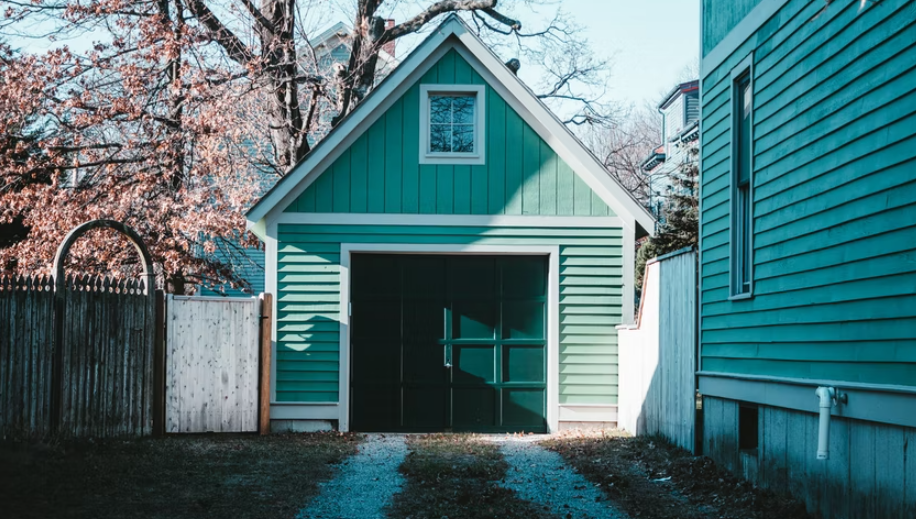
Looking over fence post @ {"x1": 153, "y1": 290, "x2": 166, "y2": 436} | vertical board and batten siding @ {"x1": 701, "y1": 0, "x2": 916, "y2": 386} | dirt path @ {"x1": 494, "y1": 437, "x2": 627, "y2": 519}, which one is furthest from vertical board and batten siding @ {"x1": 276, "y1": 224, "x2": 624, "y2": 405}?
vertical board and batten siding @ {"x1": 701, "y1": 0, "x2": 916, "y2": 386}

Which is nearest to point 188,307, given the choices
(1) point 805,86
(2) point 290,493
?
(2) point 290,493

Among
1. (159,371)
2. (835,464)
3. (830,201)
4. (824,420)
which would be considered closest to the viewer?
(824,420)

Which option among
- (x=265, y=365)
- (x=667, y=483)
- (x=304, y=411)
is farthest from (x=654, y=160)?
(x=667, y=483)

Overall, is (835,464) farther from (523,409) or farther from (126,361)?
(126,361)

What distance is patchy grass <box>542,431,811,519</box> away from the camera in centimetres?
745

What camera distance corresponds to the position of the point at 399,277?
14.0 m

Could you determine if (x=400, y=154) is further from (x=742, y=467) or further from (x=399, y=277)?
(x=742, y=467)

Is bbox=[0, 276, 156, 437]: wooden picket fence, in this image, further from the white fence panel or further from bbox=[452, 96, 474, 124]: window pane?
the white fence panel

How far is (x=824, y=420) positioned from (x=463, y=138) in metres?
8.17

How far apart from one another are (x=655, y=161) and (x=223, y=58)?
19702 millimetres

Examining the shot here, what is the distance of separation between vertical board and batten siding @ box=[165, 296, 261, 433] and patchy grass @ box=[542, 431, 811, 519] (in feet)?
13.7

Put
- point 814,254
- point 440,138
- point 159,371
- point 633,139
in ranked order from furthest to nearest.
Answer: point 633,139 < point 440,138 < point 159,371 < point 814,254

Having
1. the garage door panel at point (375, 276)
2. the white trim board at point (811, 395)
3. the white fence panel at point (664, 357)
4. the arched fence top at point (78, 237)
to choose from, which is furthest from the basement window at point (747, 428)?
the arched fence top at point (78, 237)

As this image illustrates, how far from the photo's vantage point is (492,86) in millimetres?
13891
